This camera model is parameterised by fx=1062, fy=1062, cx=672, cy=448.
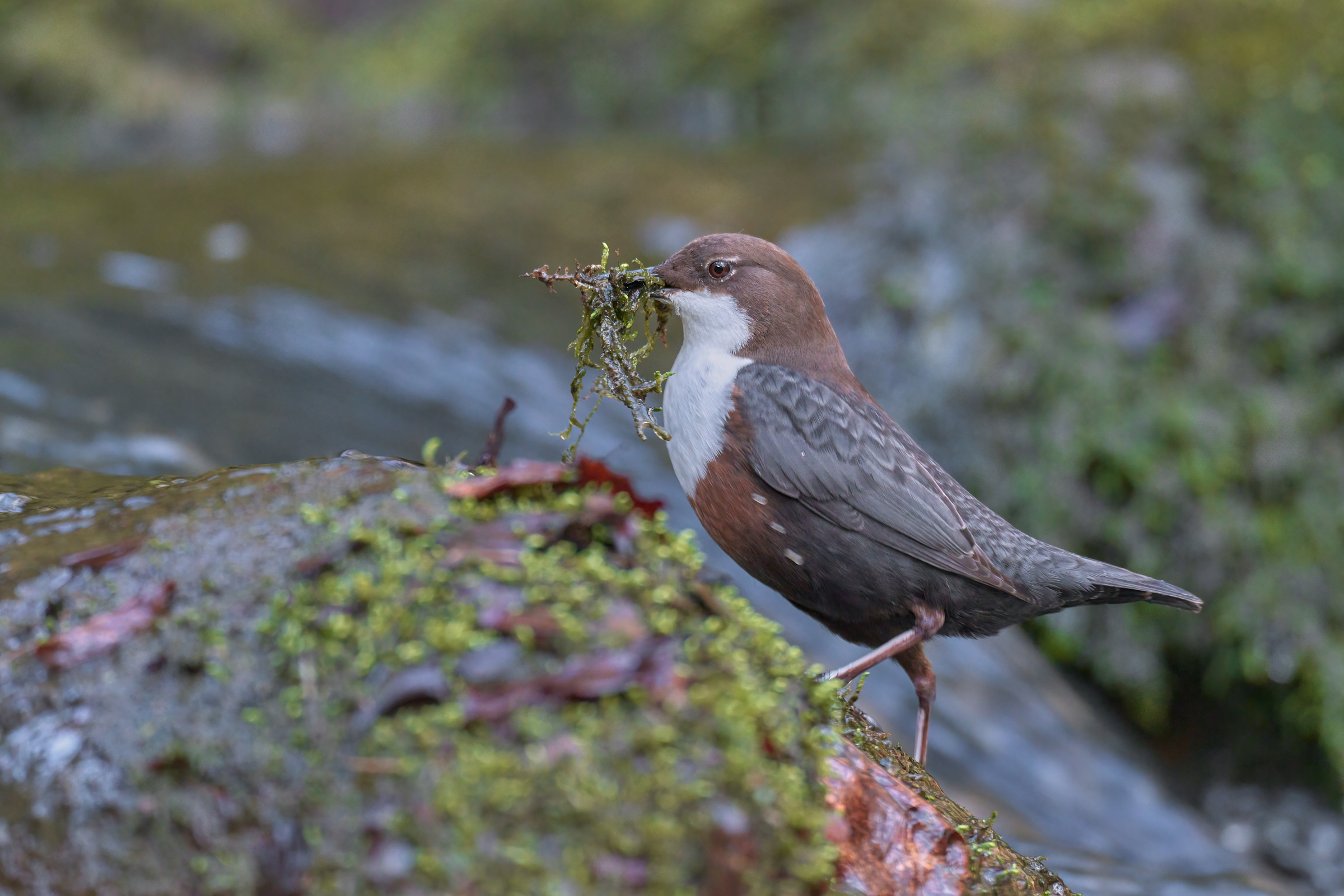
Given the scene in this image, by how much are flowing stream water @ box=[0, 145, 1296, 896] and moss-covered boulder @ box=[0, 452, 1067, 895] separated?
1557 mm

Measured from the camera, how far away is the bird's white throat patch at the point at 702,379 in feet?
9.97

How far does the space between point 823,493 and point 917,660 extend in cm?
62

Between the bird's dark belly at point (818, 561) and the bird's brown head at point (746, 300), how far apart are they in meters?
0.43

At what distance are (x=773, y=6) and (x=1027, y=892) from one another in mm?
11229

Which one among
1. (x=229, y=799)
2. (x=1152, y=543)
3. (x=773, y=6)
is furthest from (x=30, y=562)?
(x=773, y=6)

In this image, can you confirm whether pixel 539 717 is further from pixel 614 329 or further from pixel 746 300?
pixel 746 300

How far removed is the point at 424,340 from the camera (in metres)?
7.23

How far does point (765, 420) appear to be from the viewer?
300 centimetres

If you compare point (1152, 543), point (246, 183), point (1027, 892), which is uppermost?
point (246, 183)

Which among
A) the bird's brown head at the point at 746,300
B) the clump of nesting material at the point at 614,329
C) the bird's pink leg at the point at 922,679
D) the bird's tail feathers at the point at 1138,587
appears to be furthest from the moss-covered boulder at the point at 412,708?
the bird's tail feathers at the point at 1138,587

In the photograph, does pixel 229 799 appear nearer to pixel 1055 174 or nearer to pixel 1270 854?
pixel 1270 854

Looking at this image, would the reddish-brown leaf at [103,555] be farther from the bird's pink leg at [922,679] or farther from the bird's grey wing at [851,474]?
the bird's pink leg at [922,679]

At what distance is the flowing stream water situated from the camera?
511 cm

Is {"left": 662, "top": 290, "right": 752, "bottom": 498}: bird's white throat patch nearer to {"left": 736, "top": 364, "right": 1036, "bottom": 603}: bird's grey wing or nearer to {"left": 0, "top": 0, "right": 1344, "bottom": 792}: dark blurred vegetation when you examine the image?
{"left": 736, "top": 364, "right": 1036, "bottom": 603}: bird's grey wing
